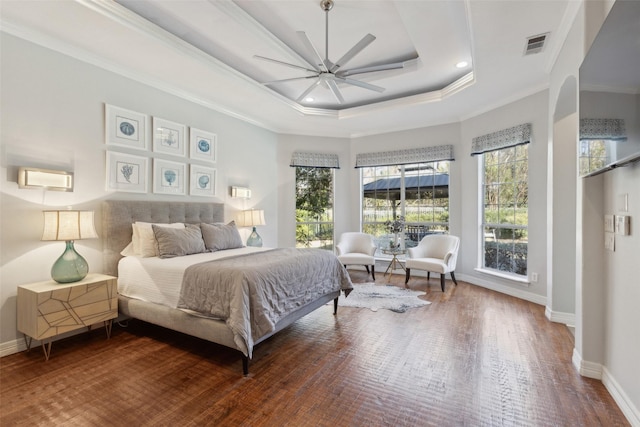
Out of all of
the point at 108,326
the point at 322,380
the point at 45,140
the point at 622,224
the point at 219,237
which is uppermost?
the point at 45,140

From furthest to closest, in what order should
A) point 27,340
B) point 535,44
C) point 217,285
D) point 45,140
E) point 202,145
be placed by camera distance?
point 202,145
point 535,44
point 45,140
point 27,340
point 217,285

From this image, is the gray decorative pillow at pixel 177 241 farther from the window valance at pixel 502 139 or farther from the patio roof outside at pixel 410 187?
the window valance at pixel 502 139

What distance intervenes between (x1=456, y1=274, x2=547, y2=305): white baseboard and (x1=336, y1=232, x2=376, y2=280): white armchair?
5.14 feet

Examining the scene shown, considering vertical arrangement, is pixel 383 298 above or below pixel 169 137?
below

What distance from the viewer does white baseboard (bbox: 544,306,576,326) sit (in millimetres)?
3289

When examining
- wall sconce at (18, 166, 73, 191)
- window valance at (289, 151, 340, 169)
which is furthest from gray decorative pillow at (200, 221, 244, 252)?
window valance at (289, 151, 340, 169)

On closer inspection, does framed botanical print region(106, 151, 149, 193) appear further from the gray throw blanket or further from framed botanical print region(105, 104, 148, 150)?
the gray throw blanket

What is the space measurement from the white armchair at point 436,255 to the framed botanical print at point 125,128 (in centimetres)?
422

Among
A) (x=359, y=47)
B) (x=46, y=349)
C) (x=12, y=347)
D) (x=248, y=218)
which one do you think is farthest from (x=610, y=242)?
(x=12, y=347)

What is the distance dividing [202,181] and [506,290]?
475 cm

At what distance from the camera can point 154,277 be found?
2898 mm

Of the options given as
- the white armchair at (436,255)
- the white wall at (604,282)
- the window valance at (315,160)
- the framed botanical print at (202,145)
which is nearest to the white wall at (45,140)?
the framed botanical print at (202,145)

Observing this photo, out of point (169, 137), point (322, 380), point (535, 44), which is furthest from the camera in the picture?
point (169, 137)

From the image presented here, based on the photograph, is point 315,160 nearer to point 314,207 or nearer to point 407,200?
point 314,207
